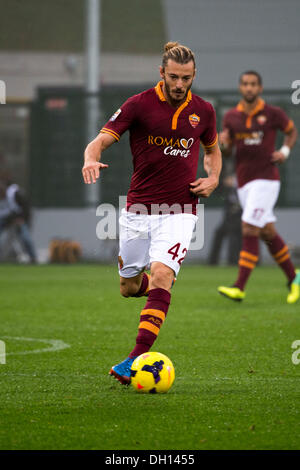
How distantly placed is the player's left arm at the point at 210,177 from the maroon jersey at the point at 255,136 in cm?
458

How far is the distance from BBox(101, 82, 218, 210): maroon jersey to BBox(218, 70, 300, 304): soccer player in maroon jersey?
4.61 meters

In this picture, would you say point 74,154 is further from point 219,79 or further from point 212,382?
point 212,382

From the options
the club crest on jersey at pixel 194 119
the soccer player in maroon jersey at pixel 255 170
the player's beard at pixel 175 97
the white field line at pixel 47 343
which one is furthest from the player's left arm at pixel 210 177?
the soccer player in maroon jersey at pixel 255 170

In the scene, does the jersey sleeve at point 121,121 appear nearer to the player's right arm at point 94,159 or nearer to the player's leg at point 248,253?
the player's right arm at point 94,159

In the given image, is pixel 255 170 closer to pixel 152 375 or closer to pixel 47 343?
pixel 47 343

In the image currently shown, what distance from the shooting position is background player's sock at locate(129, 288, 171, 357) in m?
6.27

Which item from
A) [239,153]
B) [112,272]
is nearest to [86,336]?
[239,153]

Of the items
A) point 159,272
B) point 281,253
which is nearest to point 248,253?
point 281,253

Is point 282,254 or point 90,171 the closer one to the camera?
point 90,171

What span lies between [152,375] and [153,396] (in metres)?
0.13

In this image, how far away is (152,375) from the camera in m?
6.00

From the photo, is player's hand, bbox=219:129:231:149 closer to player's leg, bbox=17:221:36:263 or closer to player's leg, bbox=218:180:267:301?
player's leg, bbox=218:180:267:301

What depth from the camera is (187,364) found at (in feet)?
23.4

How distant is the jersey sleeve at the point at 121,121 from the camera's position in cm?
652
